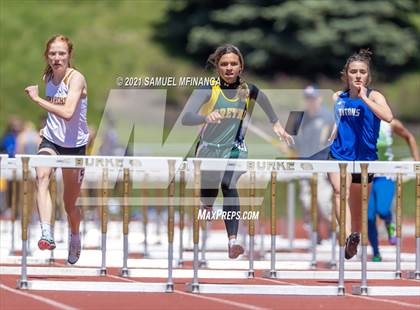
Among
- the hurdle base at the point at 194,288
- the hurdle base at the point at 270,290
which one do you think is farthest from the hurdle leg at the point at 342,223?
the hurdle base at the point at 194,288

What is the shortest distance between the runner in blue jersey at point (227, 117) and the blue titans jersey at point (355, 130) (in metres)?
0.69

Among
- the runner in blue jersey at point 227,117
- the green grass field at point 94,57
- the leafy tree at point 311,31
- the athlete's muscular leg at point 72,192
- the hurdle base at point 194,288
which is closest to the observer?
the hurdle base at point 194,288

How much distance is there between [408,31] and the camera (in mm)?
45344

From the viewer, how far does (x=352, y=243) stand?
12953 mm

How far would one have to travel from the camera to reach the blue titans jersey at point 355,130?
13344 mm

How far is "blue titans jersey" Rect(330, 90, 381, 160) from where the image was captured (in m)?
13.3

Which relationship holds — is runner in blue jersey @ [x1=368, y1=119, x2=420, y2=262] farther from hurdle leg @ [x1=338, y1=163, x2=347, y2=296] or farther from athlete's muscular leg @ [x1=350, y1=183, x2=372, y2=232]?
hurdle leg @ [x1=338, y1=163, x2=347, y2=296]

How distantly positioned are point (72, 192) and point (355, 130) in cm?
267

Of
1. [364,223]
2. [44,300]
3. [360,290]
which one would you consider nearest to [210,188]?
[364,223]

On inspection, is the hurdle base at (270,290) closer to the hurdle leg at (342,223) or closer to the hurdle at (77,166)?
the hurdle leg at (342,223)

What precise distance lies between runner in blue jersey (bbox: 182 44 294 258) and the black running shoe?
96 cm

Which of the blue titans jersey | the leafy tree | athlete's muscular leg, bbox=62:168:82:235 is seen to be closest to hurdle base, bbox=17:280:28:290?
athlete's muscular leg, bbox=62:168:82:235

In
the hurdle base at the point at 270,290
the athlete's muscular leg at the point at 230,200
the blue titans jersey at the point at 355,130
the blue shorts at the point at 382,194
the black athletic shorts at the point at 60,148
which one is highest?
the blue titans jersey at the point at 355,130

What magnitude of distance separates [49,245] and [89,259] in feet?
13.8
